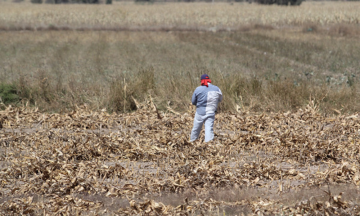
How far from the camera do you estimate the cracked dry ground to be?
645 cm

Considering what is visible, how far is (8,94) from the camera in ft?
46.5

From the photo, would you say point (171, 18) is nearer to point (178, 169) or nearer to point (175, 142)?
point (175, 142)

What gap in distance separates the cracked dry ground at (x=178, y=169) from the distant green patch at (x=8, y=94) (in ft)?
9.31

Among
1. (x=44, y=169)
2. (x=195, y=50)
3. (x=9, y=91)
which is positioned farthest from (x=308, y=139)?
(x=195, y=50)

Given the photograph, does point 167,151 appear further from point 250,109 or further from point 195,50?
point 195,50

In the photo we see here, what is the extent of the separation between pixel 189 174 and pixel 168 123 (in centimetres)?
386

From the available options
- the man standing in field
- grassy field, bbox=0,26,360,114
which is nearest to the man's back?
the man standing in field

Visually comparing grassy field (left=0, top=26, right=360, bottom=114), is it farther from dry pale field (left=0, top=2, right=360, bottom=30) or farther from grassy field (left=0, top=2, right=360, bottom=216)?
dry pale field (left=0, top=2, right=360, bottom=30)

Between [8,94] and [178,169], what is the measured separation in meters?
8.76

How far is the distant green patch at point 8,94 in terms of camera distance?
1405 cm

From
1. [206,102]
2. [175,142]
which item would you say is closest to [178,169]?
[175,142]

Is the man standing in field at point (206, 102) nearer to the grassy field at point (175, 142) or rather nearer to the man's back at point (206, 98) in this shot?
the man's back at point (206, 98)

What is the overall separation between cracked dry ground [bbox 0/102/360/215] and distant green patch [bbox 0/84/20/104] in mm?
2839

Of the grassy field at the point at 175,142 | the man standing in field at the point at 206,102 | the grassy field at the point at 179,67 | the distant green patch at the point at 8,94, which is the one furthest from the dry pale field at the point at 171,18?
the man standing in field at the point at 206,102
